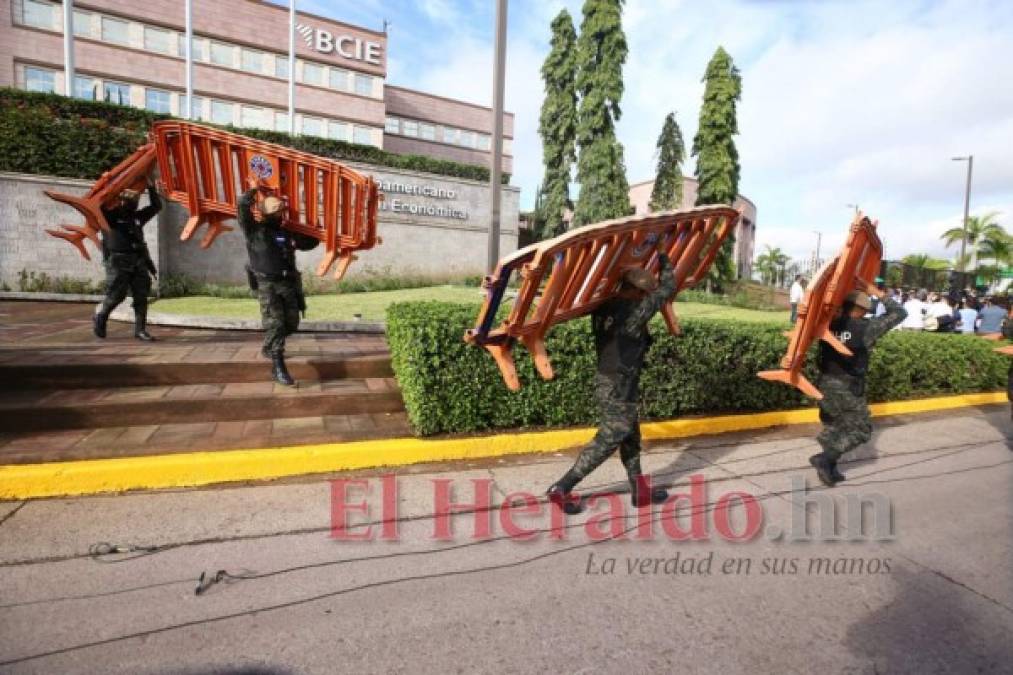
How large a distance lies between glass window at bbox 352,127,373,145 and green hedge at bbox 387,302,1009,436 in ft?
101

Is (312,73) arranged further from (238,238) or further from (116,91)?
(238,238)

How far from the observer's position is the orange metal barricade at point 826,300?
177 inches

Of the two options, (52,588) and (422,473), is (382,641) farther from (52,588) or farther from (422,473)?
(422,473)

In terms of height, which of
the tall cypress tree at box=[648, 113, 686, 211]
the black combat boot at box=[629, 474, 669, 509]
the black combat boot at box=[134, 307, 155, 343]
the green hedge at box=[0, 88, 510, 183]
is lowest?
the black combat boot at box=[629, 474, 669, 509]

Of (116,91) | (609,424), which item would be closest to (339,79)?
(116,91)

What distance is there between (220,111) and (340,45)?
8.22 meters

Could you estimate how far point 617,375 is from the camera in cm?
387

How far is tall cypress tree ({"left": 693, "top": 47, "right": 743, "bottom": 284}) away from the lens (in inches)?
1009

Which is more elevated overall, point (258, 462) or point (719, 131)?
point (719, 131)

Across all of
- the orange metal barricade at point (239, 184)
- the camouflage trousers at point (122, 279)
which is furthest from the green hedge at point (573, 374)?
the camouflage trousers at point (122, 279)

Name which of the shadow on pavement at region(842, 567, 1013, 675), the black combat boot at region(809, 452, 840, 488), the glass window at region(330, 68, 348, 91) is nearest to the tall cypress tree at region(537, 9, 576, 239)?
the glass window at region(330, 68, 348, 91)

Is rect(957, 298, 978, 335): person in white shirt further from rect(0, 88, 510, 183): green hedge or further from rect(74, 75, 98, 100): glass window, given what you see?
rect(74, 75, 98, 100): glass window

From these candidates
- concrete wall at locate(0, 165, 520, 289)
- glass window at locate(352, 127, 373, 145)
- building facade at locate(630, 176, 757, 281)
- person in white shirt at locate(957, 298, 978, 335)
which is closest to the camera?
concrete wall at locate(0, 165, 520, 289)

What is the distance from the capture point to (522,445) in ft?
17.5
